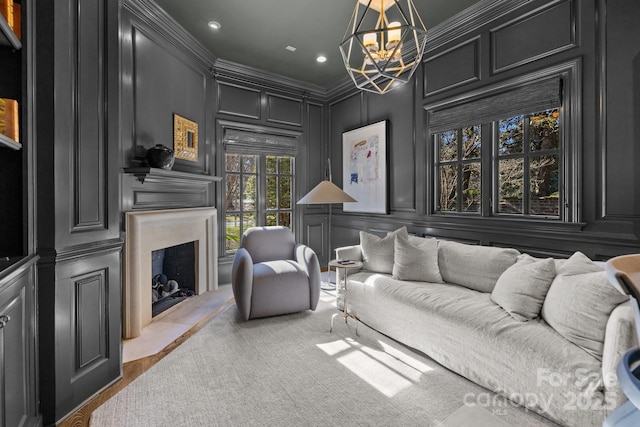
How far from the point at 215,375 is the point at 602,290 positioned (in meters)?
2.33

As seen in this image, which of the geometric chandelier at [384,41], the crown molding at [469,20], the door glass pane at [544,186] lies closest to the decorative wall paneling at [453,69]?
the crown molding at [469,20]

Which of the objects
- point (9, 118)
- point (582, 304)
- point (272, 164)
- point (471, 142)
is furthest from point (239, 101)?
point (582, 304)

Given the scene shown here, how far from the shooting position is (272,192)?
16.5 ft

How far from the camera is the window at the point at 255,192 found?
15.1 feet

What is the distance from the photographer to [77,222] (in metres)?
1.81

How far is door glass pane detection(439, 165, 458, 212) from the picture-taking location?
3.57 meters

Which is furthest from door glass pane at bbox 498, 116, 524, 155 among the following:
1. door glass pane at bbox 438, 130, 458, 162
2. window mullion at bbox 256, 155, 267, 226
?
window mullion at bbox 256, 155, 267, 226

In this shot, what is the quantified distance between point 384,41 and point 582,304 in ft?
9.41

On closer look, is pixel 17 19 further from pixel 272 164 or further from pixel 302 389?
pixel 272 164

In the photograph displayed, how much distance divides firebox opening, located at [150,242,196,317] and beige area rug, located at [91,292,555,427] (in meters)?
1.04

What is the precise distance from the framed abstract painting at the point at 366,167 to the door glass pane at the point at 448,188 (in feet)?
2.58

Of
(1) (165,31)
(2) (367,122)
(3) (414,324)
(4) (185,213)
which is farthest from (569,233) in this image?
(1) (165,31)

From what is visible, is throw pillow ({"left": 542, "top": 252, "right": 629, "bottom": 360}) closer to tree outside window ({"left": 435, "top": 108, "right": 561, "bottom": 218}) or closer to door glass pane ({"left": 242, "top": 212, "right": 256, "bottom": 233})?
tree outside window ({"left": 435, "top": 108, "right": 561, "bottom": 218})

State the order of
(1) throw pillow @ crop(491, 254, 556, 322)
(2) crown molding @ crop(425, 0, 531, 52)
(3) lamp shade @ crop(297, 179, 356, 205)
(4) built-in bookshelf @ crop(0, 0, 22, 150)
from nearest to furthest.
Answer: (4) built-in bookshelf @ crop(0, 0, 22, 150) < (1) throw pillow @ crop(491, 254, 556, 322) < (2) crown molding @ crop(425, 0, 531, 52) < (3) lamp shade @ crop(297, 179, 356, 205)
